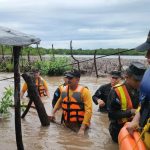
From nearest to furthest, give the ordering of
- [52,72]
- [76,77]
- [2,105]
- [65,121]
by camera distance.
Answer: [76,77] → [65,121] → [2,105] → [52,72]

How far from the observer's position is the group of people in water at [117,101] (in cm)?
470

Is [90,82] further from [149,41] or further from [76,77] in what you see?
[149,41]

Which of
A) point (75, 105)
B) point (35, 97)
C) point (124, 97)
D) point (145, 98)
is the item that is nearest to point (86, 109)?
point (75, 105)

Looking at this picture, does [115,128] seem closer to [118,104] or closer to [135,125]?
[118,104]

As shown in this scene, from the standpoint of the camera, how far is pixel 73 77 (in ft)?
27.5

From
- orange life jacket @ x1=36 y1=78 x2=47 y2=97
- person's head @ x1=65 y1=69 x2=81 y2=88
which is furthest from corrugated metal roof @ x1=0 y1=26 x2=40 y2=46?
orange life jacket @ x1=36 y1=78 x2=47 y2=97

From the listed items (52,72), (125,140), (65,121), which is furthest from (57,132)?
(52,72)

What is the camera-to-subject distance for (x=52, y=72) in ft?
79.7

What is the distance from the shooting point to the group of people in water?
4.70 metres

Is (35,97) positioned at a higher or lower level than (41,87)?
higher

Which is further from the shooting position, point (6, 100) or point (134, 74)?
point (6, 100)

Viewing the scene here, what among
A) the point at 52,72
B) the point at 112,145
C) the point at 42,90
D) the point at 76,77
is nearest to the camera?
the point at 112,145

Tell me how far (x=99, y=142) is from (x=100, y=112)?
126 inches

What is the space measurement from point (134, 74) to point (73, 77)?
230 centimetres
